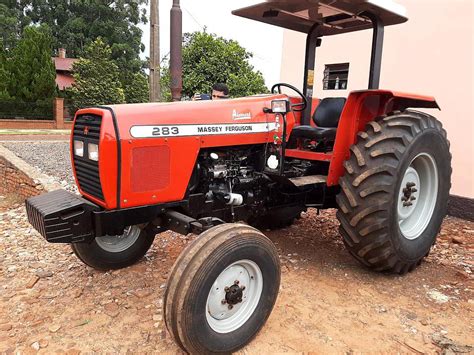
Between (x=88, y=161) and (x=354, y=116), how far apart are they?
83.4 inches

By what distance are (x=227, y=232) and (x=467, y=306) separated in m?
2.05

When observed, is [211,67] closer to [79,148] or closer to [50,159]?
[50,159]

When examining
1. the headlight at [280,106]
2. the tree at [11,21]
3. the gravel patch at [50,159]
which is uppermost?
the tree at [11,21]

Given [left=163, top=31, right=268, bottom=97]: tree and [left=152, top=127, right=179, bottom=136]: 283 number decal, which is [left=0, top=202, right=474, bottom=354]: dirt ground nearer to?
[left=152, top=127, right=179, bottom=136]: 283 number decal

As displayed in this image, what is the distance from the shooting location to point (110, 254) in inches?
130

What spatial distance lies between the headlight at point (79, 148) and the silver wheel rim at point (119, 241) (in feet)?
2.73

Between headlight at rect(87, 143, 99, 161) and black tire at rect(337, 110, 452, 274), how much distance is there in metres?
1.85

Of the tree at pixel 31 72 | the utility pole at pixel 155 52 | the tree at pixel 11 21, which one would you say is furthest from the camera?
the tree at pixel 11 21

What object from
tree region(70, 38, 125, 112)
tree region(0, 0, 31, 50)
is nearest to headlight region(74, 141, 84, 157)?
tree region(70, 38, 125, 112)

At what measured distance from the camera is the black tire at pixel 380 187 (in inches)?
119

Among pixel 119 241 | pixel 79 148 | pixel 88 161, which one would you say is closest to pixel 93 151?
pixel 88 161

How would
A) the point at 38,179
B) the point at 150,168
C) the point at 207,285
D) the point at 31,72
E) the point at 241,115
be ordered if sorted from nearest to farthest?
the point at 207,285
the point at 150,168
the point at 241,115
the point at 38,179
the point at 31,72

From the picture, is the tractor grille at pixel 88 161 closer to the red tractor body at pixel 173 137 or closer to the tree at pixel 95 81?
the red tractor body at pixel 173 137

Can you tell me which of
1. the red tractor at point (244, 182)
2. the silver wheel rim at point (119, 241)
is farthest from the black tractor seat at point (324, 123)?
the silver wheel rim at point (119, 241)
